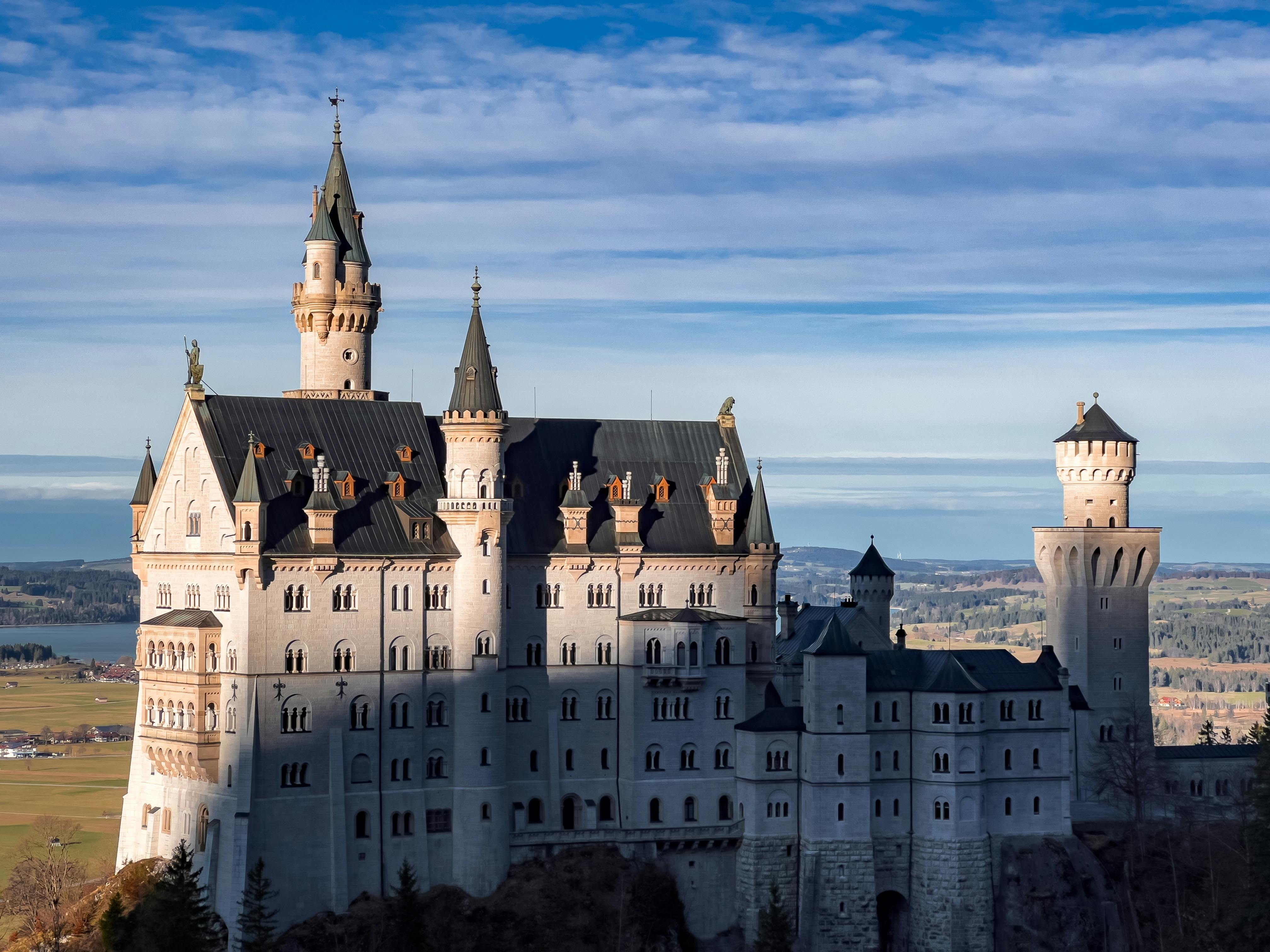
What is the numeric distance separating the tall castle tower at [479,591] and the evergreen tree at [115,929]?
56.0ft

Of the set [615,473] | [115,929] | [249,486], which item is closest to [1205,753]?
[615,473]

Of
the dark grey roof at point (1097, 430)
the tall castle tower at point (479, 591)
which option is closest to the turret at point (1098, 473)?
the dark grey roof at point (1097, 430)

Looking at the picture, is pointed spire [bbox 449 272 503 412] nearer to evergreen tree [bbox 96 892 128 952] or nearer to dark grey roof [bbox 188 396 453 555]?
dark grey roof [bbox 188 396 453 555]

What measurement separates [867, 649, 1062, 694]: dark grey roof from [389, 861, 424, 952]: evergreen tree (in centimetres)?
2747

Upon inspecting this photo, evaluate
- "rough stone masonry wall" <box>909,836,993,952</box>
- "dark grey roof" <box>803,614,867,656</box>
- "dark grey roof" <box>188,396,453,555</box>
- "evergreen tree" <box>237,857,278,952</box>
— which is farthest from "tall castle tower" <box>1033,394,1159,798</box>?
"evergreen tree" <box>237,857,278,952</box>

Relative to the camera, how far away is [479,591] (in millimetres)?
109000

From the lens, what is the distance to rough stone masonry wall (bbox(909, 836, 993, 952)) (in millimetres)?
112625

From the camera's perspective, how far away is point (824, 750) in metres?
112

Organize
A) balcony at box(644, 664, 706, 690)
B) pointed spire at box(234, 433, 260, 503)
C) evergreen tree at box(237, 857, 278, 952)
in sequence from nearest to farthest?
evergreen tree at box(237, 857, 278, 952)
pointed spire at box(234, 433, 260, 503)
balcony at box(644, 664, 706, 690)

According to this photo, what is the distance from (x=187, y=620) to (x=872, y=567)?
158 feet

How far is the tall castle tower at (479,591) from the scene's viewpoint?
108 metres

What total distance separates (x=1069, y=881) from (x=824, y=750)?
1615cm

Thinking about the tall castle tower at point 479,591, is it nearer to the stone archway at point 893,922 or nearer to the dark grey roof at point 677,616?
the dark grey roof at point 677,616

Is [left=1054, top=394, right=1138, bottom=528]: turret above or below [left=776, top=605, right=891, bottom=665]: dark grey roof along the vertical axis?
above
